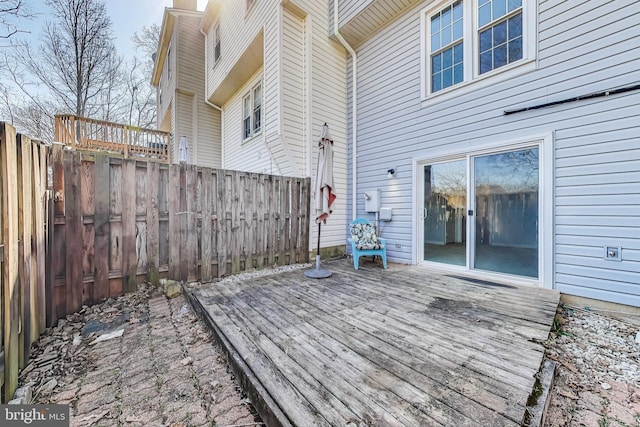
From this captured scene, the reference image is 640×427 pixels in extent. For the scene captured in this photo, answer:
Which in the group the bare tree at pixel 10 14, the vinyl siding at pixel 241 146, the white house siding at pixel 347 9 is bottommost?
the vinyl siding at pixel 241 146

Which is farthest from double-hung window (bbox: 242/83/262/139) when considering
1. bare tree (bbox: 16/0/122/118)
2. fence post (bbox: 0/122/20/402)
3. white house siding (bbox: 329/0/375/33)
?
bare tree (bbox: 16/0/122/118)

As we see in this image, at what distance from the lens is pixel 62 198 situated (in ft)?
9.52

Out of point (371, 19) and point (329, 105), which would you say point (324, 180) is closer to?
point (329, 105)

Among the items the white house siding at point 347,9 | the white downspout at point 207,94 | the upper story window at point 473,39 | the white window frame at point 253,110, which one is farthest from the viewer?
the white downspout at point 207,94

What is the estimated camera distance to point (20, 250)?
74.3 inches

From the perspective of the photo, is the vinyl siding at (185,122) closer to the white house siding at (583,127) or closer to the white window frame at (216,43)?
the white window frame at (216,43)

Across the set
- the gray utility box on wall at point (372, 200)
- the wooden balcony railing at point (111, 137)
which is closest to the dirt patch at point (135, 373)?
the gray utility box on wall at point (372, 200)

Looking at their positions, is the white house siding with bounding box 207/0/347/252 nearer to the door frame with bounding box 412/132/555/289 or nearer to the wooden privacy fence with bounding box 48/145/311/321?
the wooden privacy fence with bounding box 48/145/311/321

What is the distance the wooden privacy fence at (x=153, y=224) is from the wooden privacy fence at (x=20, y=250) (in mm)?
372

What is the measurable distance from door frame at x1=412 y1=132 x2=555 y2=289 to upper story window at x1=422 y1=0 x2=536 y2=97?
44.9 inches

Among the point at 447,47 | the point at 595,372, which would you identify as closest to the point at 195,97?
the point at 447,47

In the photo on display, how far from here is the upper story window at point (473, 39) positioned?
12.0 feet

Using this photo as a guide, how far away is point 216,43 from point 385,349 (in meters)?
9.86

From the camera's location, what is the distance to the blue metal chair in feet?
15.5
